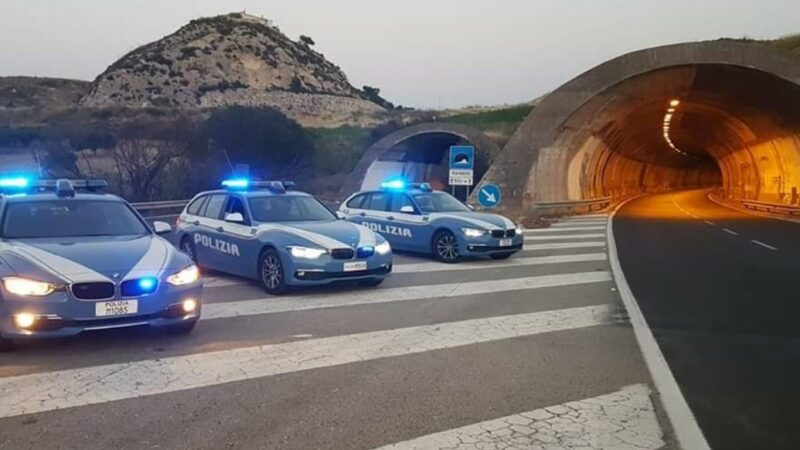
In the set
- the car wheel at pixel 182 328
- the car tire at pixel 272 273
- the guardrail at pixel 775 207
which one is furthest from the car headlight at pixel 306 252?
the guardrail at pixel 775 207

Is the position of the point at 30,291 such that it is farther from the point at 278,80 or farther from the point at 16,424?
the point at 278,80

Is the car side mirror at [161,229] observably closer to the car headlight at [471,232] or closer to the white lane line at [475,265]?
the white lane line at [475,265]

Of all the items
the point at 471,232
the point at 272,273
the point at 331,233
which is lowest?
the point at 272,273

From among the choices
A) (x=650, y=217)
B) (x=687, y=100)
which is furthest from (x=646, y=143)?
(x=650, y=217)

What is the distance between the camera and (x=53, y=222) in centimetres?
826

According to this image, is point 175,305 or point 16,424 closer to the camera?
point 16,424

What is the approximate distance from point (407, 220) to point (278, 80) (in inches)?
3047

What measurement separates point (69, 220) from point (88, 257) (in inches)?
59.6

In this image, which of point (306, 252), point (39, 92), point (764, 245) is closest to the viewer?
point (306, 252)

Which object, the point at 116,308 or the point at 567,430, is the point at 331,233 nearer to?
the point at 116,308

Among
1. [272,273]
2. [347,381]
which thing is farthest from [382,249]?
[347,381]

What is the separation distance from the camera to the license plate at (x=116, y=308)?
6733 millimetres

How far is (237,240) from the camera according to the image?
1152 cm

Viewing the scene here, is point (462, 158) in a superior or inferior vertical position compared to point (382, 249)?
superior
